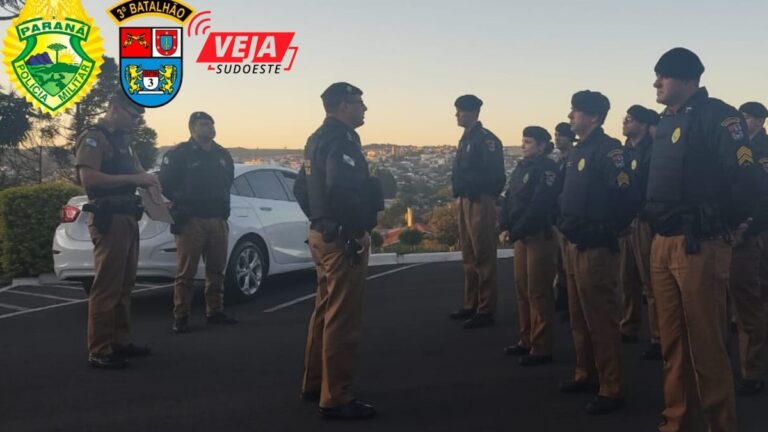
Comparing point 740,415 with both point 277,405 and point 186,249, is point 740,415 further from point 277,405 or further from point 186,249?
point 186,249

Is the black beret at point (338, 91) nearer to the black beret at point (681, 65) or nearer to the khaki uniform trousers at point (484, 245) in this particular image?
the black beret at point (681, 65)

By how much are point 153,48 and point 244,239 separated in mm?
4773

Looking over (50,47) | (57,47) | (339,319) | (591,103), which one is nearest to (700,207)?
(591,103)

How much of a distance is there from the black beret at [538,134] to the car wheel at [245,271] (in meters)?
3.90

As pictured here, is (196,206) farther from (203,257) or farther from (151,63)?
(151,63)

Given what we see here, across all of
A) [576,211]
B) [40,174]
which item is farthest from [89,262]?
[40,174]

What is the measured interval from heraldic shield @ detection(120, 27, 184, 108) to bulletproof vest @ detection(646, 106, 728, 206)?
9.08 meters

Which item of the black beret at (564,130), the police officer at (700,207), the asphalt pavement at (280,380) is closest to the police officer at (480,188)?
the asphalt pavement at (280,380)

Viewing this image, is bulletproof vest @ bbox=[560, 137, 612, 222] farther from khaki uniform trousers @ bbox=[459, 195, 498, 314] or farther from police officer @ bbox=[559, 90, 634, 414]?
khaki uniform trousers @ bbox=[459, 195, 498, 314]

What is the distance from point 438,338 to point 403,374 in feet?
4.04

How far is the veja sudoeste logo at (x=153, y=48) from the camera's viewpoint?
11414mm

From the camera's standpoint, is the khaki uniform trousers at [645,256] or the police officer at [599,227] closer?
the police officer at [599,227]

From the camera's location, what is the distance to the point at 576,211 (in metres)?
4.57

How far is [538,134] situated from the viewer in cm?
582
